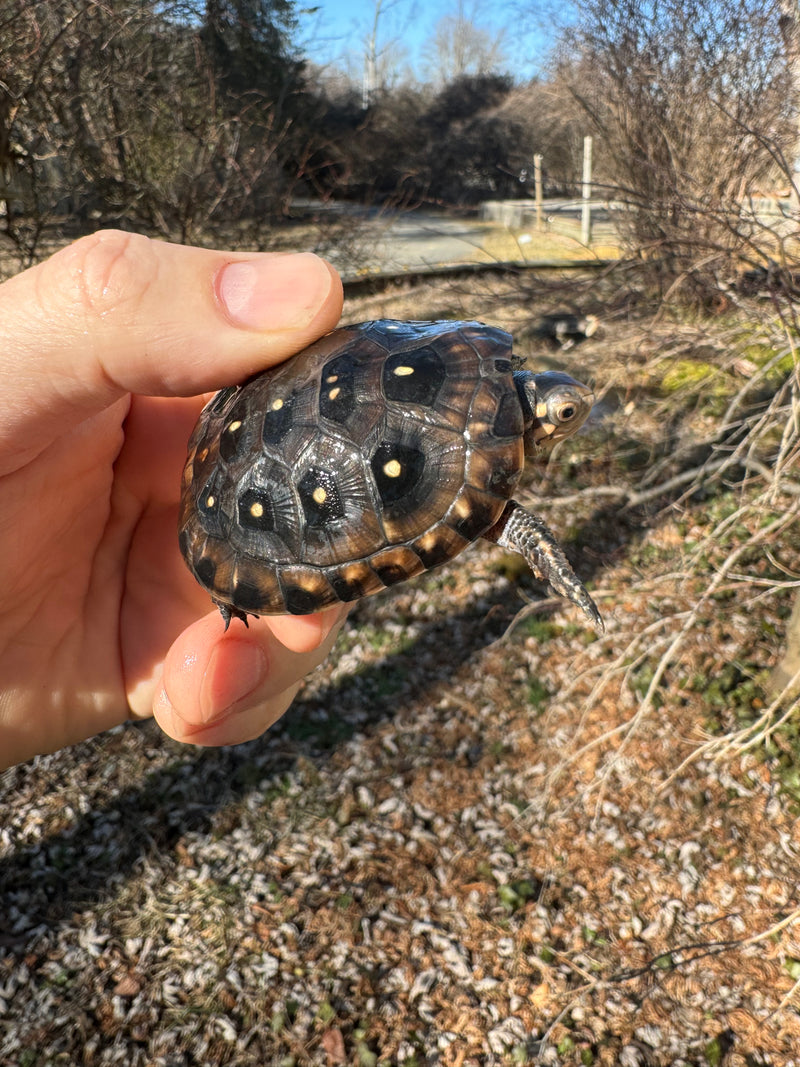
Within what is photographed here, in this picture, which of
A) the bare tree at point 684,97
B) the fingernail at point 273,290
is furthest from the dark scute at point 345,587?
the bare tree at point 684,97

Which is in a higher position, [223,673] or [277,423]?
[277,423]

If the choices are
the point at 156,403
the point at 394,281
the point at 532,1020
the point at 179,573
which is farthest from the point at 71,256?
the point at 394,281

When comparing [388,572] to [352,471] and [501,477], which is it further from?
[501,477]

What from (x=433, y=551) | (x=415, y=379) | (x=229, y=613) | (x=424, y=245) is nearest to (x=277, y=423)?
(x=415, y=379)

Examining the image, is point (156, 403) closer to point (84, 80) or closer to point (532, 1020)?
point (532, 1020)

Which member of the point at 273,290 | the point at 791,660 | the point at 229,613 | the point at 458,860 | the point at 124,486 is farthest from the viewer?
the point at 791,660

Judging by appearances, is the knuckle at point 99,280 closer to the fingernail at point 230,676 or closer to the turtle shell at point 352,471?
the turtle shell at point 352,471

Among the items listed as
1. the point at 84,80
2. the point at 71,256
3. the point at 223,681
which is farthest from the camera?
the point at 84,80
